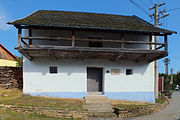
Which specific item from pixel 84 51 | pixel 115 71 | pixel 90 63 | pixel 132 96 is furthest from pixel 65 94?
pixel 132 96

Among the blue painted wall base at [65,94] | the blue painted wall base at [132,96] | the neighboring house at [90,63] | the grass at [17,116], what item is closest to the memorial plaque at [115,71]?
the neighboring house at [90,63]

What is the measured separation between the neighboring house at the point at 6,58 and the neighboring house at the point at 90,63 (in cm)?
1259

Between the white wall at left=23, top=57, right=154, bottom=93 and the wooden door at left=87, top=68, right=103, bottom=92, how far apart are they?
2.36 ft

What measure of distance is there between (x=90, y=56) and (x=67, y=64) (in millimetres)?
1916

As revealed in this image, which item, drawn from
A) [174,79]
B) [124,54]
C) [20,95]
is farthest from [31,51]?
[174,79]

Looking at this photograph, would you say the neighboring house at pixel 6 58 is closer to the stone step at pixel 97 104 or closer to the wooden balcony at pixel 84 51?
the wooden balcony at pixel 84 51

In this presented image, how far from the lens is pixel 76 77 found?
9.64 meters

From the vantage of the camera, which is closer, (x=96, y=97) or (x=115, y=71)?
(x=96, y=97)

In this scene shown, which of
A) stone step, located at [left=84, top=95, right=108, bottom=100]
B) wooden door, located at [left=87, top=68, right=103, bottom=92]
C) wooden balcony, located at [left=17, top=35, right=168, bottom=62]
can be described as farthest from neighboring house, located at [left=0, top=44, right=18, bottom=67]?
stone step, located at [left=84, top=95, right=108, bottom=100]

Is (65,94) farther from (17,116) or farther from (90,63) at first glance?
(17,116)

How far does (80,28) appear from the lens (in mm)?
8289

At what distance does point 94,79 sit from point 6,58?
1688cm

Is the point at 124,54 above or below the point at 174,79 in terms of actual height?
above

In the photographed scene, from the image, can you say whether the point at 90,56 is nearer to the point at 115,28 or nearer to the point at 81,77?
the point at 81,77
